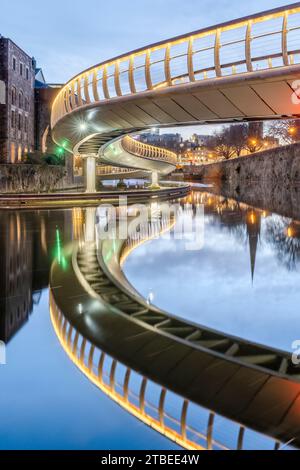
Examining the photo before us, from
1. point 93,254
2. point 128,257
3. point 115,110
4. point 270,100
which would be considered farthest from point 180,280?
point 115,110

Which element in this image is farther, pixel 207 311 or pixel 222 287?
pixel 222 287

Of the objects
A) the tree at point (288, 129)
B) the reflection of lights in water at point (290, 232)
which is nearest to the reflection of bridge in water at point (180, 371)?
the reflection of lights in water at point (290, 232)

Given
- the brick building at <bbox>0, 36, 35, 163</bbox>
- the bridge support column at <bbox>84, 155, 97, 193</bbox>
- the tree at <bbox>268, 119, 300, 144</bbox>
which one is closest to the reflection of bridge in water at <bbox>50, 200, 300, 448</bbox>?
the bridge support column at <bbox>84, 155, 97, 193</bbox>

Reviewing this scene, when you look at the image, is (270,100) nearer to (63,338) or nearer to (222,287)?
(222,287)

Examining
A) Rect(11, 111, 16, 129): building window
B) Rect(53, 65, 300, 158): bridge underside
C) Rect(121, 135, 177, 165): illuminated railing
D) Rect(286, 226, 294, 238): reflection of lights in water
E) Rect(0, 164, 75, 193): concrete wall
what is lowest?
Rect(286, 226, 294, 238): reflection of lights in water

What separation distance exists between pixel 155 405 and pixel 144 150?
36455 millimetres

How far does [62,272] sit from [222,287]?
3.21 m

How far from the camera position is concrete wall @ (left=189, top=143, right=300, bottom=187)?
1753 inches

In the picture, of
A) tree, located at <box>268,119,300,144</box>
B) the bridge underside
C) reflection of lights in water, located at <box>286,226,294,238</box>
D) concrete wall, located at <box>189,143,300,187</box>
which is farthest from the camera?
tree, located at <box>268,119,300,144</box>

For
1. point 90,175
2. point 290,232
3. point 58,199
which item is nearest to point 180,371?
point 290,232

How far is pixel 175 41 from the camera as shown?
43.6 feet

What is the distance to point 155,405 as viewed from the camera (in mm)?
3758

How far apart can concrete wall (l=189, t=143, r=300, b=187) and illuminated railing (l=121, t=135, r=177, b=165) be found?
11.4 metres

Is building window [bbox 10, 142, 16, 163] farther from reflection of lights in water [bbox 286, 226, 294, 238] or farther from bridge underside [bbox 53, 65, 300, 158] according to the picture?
reflection of lights in water [bbox 286, 226, 294, 238]
